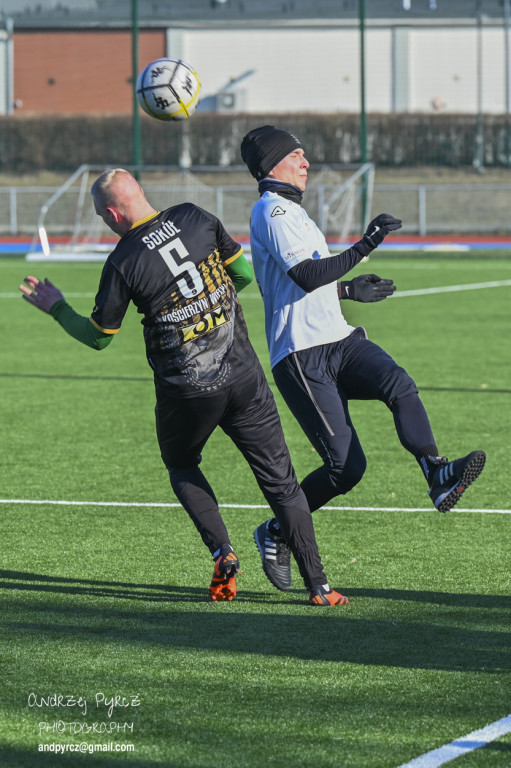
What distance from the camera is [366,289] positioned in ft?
20.0

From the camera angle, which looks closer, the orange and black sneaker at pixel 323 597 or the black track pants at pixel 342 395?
the orange and black sneaker at pixel 323 597

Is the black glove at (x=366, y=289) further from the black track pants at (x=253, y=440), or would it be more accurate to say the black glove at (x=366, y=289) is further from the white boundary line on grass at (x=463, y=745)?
the white boundary line on grass at (x=463, y=745)

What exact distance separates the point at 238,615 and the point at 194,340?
118cm

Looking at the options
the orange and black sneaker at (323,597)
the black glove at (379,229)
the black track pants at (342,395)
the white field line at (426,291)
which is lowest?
the orange and black sneaker at (323,597)

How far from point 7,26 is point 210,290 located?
179ft

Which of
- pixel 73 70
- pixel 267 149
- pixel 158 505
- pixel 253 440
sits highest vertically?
pixel 73 70

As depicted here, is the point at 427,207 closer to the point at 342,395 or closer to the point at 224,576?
the point at 342,395

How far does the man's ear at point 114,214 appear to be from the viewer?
17.9ft

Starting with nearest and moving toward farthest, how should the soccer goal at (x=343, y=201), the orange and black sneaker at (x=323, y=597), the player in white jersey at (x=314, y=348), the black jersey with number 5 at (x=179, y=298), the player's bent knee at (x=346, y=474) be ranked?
the black jersey with number 5 at (x=179, y=298) → the orange and black sneaker at (x=323, y=597) → the player in white jersey at (x=314, y=348) → the player's bent knee at (x=346, y=474) → the soccer goal at (x=343, y=201)

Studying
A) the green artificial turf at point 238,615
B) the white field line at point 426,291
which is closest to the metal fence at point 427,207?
the white field line at point 426,291

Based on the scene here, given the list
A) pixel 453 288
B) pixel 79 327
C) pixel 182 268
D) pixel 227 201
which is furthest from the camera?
pixel 227 201

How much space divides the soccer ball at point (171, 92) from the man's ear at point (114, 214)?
4.04 m

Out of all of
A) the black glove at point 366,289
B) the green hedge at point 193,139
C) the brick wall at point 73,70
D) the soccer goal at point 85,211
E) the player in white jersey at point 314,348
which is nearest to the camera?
the player in white jersey at point 314,348

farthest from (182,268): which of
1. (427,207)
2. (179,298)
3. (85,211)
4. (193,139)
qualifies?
(193,139)
